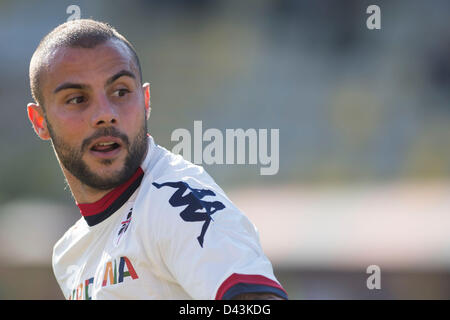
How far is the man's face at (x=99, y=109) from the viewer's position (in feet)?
7.34

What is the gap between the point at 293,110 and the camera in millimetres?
9398

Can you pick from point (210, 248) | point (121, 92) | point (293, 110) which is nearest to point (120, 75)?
point (121, 92)

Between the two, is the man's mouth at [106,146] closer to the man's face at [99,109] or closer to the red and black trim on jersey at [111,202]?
the man's face at [99,109]

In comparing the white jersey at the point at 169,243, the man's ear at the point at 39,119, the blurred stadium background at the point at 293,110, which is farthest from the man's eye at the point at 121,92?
the blurred stadium background at the point at 293,110

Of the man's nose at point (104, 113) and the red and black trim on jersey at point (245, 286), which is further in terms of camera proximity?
the man's nose at point (104, 113)

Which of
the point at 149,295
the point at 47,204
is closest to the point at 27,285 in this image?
the point at 47,204

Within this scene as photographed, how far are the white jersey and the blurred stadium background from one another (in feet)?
16.8

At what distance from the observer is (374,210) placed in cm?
827

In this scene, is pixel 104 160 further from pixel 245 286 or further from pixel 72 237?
pixel 245 286

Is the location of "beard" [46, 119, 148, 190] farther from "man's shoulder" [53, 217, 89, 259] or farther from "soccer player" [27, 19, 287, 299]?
"man's shoulder" [53, 217, 89, 259]

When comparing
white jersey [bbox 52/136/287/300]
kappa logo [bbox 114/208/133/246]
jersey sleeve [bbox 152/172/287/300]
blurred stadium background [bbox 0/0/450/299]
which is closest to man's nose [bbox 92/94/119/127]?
white jersey [bbox 52/136/287/300]

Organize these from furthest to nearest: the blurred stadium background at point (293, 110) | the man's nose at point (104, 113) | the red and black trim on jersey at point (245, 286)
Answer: the blurred stadium background at point (293, 110)
the man's nose at point (104, 113)
the red and black trim on jersey at point (245, 286)
